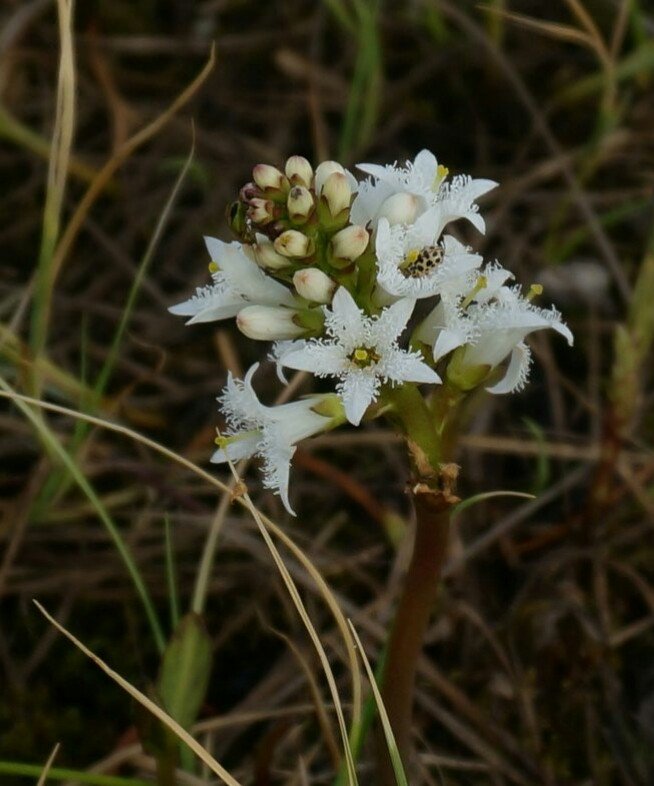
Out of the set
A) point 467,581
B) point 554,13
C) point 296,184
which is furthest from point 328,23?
point 296,184

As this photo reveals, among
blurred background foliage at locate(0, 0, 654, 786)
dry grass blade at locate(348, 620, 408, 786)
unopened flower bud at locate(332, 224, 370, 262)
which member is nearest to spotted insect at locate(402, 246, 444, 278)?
unopened flower bud at locate(332, 224, 370, 262)

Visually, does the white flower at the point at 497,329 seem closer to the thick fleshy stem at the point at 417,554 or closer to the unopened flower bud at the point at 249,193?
the thick fleshy stem at the point at 417,554

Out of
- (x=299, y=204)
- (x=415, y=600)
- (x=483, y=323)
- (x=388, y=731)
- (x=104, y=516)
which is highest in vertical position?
(x=299, y=204)

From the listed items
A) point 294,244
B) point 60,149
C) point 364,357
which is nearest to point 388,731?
point 364,357

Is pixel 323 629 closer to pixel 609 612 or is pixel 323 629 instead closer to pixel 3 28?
pixel 609 612

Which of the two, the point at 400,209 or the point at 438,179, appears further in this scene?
the point at 438,179

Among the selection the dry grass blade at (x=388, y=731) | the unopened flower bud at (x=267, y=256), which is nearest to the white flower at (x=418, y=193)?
the unopened flower bud at (x=267, y=256)

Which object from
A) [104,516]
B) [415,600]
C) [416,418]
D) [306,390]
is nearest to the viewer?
[416,418]

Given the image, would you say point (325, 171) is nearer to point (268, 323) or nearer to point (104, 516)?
point (268, 323)
